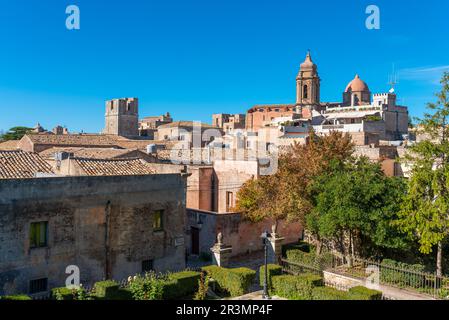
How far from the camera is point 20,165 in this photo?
2062 cm

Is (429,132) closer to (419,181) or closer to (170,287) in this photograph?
(419,181)

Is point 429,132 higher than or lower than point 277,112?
lower

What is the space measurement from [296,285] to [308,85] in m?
68.7

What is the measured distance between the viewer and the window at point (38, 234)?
1716cm

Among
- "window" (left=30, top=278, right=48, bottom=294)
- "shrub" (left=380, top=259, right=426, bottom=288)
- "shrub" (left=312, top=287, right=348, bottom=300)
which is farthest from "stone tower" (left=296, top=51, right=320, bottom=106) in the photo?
"window" (left=30, top=278, right=48, bottom=294)

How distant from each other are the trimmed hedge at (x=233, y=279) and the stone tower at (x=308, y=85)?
220 feet

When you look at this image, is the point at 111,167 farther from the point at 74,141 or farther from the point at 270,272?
the point at 74,141

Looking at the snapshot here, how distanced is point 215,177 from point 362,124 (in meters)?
32.4

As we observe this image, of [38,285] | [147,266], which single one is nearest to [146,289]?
[147,266]

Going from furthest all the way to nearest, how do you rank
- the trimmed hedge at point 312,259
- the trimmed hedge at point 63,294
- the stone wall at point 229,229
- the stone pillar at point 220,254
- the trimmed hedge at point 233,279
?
the stone wall at point 229,229, the trimmed hedge at point 312,259, the stone pillar at point 220,254, the trimmed hedge at point 233,279, the trimmed hedge at point 63,294

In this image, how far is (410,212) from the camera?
18953mm

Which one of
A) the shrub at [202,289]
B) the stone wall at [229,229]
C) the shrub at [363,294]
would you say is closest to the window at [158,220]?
the shrub at [202,289]

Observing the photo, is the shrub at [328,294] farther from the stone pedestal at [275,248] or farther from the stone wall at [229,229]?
the stone wall at [229,229]
